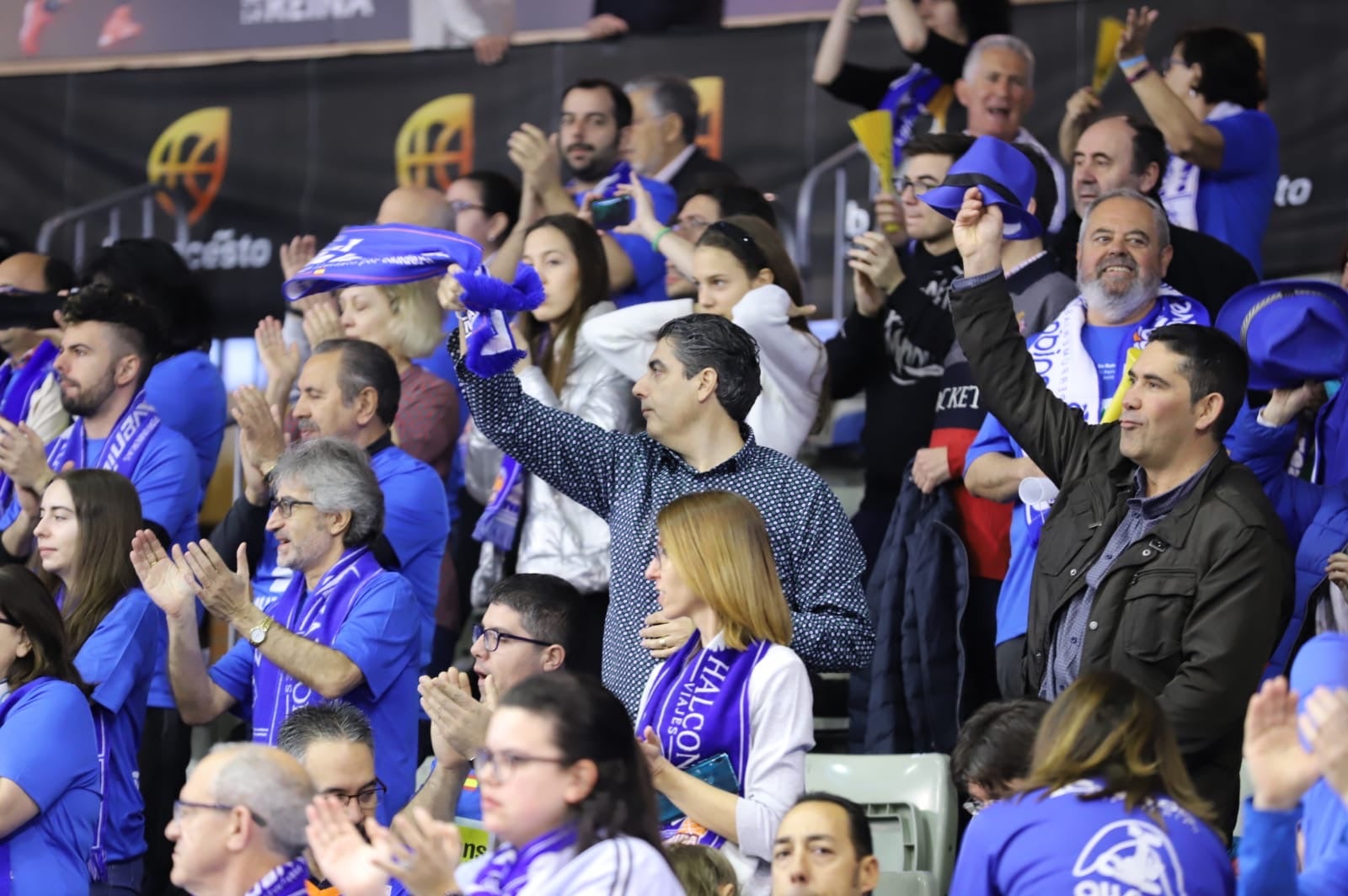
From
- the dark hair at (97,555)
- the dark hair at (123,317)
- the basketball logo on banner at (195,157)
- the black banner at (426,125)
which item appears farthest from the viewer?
the basketball logo on banner at (195,157)

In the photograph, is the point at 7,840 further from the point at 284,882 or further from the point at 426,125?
the point at 426,125

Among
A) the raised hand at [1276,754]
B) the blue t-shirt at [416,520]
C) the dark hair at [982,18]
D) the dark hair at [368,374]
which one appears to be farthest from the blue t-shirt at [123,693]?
the dark hair at [982,18]

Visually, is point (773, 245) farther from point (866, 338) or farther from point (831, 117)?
point (831, 117)

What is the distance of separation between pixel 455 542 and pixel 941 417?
174 cm

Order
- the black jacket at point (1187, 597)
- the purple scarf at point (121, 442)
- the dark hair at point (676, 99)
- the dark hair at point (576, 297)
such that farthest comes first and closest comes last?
the dark hair at point (676, 99) < the dark hair at point (576, 297) < the purple scarf at point (121, 442) < the black jacket at point (1187, 597)

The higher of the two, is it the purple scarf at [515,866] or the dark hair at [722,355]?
the dark hair at [722,355]

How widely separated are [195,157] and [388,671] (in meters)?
4.69

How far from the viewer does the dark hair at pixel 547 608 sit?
4758 millimetres

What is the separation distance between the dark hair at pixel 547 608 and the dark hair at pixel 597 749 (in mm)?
1318

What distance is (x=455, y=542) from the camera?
270 inches

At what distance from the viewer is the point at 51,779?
4.79m

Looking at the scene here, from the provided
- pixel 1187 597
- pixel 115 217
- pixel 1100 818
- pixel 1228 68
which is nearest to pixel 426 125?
pixel 115 217

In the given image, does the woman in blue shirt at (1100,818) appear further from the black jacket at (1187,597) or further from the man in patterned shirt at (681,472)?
the man in patterned shirt at (681,472)

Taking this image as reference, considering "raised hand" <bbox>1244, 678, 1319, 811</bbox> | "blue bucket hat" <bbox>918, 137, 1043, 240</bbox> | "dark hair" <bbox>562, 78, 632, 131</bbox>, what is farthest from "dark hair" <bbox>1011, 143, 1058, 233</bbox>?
"raised hand" <bbox>1244, 678, 1319, 811</bbox>
